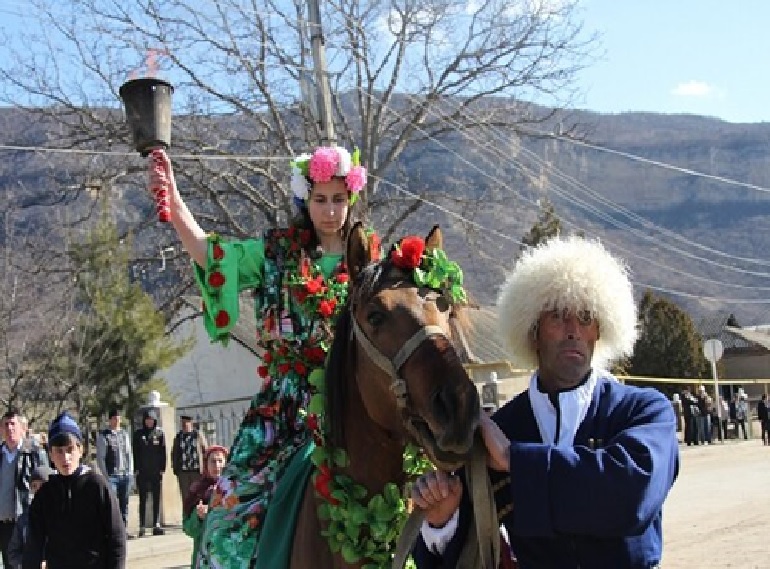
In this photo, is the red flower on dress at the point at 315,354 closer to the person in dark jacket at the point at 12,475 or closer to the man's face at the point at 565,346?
the man's face at the point at 565,346

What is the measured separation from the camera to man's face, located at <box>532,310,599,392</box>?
340 centimetres

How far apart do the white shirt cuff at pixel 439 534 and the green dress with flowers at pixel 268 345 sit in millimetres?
1235

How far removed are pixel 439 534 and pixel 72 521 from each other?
14.5 feet

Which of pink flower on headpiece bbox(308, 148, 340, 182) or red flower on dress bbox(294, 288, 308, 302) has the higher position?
pink flower on headpiece bbox(308, 148, 340, 182)

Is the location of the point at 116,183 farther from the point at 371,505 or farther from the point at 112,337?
the point at 371,505

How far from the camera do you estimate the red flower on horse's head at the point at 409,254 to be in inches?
155

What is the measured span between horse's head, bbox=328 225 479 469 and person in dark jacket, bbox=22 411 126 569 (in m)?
3.60

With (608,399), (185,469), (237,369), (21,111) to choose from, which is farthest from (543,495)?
(237,369)

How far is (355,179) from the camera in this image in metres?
5.05

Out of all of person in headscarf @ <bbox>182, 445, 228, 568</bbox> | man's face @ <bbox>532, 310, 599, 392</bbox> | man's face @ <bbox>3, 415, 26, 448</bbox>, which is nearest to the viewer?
man's face @ <bbox>532, 310, 599, 392</bbox>

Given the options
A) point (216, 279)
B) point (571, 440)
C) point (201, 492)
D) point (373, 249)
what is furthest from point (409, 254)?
point (201, 492)

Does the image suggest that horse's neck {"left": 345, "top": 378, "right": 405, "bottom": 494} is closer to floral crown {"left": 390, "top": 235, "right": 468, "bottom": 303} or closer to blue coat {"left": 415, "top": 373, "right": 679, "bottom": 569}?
floral crown {"left": 390, "top": 235, "right": 468, "bottom": 303}

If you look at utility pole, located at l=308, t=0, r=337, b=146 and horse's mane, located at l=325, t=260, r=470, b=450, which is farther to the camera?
utility pole, located at l=308, t=0, r=337, b=146

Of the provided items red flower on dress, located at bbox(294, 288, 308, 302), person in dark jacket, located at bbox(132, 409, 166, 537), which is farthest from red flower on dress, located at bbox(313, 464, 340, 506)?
person in dark jacket, located at bbox(132, 409, 166, 537)
